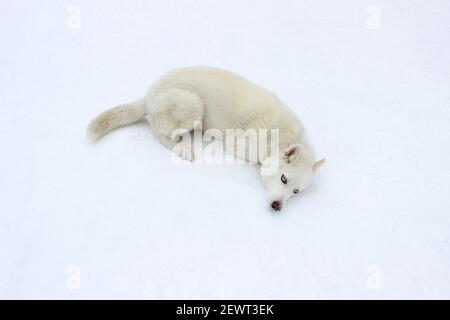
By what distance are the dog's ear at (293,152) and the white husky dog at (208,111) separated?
7cm

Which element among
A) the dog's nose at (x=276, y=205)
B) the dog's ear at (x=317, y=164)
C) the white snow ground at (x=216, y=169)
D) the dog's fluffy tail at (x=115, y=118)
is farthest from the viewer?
the dog's fluffy tail at (x=115, y=118)

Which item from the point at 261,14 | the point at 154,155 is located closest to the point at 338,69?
the point at 261,14

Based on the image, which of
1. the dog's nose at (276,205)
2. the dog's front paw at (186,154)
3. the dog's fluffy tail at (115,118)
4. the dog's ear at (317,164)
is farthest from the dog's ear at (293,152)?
the dog's fluffy tail at (115,118)

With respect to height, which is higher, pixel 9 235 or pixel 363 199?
pixel 363 199

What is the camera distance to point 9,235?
330 centimetres

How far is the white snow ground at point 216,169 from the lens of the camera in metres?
3.29

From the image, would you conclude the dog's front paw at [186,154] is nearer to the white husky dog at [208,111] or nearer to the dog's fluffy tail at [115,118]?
the white husky dog at [208,111]

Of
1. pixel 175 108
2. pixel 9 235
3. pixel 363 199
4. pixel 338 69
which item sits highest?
pixel 338 69

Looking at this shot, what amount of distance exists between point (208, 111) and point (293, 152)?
95 centimetres

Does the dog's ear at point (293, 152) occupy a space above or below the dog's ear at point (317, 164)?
above

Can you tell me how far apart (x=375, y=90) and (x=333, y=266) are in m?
2.76

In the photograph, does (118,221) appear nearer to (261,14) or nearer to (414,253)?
(414,253)

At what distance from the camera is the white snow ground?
3291 millimetres

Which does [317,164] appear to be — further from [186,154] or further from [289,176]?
[186,154]
